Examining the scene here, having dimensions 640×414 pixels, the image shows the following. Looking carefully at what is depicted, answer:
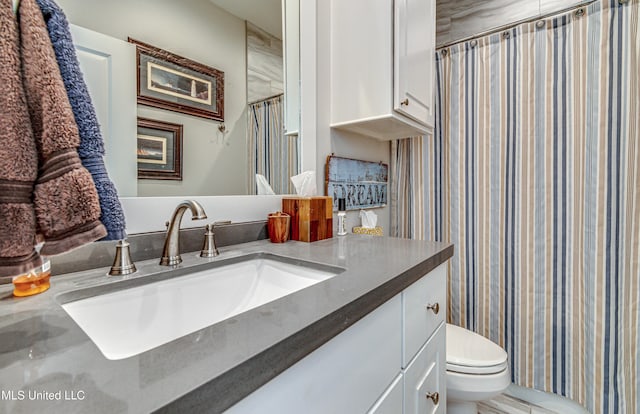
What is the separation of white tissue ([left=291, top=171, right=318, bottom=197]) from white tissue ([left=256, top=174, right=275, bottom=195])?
0.10 meters

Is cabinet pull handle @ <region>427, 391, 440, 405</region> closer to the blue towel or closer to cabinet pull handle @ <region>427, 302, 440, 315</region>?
cabinet pull handle @ <region>427, 302, 440, 315</region>

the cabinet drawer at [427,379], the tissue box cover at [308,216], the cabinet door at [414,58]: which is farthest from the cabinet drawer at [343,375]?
the cabinet door at [414,58]

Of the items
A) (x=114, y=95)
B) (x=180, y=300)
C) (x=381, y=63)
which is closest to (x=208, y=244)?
(x=180, y=300)

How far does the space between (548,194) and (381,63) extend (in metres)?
1.00

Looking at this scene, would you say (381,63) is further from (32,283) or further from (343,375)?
(32,283)

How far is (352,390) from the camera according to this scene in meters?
0.53

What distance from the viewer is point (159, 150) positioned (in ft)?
2.69

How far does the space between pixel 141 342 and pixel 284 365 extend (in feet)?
1.12

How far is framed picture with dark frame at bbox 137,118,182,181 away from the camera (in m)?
0.79

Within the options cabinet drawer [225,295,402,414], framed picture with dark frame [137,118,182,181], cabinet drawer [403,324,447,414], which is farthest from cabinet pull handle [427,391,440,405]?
framed picture with dark frame [137,118,182,181]

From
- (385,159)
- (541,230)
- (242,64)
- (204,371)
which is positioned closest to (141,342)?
(204,371)

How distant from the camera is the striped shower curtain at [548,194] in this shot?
1.28 m

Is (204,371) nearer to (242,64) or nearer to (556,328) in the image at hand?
(242,64)

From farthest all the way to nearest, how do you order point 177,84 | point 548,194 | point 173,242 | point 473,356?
1. point 548,194
2. point 473,356
3. point 177,84
4. point 173,242
